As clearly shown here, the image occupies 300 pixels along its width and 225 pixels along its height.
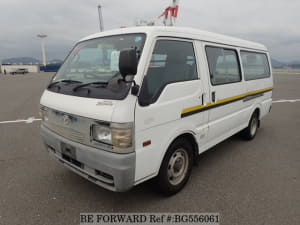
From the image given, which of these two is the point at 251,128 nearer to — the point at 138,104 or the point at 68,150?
the point at 138,104

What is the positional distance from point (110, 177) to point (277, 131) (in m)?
5.15

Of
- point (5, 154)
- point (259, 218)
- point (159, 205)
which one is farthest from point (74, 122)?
point (5, 154)

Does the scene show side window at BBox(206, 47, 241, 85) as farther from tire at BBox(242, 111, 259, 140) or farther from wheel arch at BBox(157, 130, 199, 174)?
tire at BBox(242, 111, 259, 140)

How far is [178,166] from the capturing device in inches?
114

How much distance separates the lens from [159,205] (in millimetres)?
2658

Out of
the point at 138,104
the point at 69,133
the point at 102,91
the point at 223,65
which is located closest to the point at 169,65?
the point at 138,104

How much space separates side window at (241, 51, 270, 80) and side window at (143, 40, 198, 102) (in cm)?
187

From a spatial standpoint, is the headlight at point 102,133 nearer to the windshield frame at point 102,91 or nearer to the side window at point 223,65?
the windshield frame at point 102,91

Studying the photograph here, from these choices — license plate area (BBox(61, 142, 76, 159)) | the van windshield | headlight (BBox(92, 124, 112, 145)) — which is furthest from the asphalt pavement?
the van windshield

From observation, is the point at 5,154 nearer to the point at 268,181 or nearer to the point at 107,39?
the point at 107,39

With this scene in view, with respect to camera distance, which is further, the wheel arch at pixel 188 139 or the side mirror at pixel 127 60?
the wheel arch at pixel 188 139

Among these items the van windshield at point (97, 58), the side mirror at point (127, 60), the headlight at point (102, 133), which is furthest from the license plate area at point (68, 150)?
the side mirror at point (127, 60)

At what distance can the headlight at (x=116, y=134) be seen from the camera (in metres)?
2.01

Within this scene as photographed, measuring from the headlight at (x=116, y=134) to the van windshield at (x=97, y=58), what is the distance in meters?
0.62
